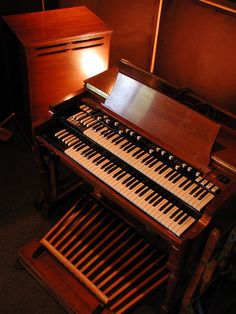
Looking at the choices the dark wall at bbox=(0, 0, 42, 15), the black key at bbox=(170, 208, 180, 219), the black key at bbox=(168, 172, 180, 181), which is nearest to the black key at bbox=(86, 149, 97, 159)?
the black key at bbox=(168, 172, 180, 181)


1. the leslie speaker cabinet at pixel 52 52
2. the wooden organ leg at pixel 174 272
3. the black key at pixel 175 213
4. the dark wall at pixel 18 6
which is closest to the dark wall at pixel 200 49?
the leslie speaker cabinet at pixel 52 52

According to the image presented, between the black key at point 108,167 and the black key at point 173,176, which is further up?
the black key at point 173,176

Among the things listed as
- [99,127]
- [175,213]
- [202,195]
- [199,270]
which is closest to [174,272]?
[199,270]

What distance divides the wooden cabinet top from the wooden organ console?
1.28 ft

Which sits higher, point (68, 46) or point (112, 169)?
point (68, 46)

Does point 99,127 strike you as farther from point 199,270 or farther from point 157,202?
point 199,270

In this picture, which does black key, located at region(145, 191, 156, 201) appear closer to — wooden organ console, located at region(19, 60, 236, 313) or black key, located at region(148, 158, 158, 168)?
wooden organ console, located at region(19, 60, 236, 313)

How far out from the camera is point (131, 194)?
1972 millimetres

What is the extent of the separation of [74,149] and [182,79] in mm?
1270

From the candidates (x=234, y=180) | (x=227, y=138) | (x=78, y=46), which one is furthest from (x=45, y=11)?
(x=234, y=180)

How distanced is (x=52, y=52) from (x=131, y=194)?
3.94ft

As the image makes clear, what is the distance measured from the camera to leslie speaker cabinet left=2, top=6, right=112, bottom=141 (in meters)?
2.59

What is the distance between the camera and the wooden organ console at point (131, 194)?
6.23ft

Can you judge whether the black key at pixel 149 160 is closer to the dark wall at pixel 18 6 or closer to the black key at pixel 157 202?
the black key at pixel 157 202
